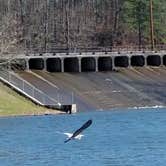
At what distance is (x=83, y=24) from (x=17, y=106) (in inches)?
2461

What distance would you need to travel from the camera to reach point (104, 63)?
82000 millimetres

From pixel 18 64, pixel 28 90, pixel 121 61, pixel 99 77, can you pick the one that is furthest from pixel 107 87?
pixel 121 61

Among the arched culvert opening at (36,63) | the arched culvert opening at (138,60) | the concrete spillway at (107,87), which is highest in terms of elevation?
the arched culvert opening at (36,63)

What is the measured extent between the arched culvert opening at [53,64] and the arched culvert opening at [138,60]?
32.1 feet

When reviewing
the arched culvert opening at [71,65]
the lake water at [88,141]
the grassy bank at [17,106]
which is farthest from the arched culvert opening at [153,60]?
the lake water at [88,141]

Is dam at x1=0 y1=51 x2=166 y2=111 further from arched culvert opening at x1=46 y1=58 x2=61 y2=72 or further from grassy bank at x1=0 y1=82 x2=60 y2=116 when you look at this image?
grassy bank at x1=0 y1=82 x2=60 y2=116

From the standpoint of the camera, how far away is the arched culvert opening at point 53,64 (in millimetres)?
76812

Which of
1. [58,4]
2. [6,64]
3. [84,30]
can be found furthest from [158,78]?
[58,4]

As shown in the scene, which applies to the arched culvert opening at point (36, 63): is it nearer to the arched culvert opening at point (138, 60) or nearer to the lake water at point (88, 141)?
the arched culvert opening at point (138, 60)

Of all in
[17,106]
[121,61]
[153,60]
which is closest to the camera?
[17,106]

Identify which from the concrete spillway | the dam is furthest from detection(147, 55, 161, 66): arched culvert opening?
the concrete spillway

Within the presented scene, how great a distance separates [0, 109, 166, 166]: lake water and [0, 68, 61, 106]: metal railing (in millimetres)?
4935

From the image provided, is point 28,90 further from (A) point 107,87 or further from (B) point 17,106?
(A) point 107,87

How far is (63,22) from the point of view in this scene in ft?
395
